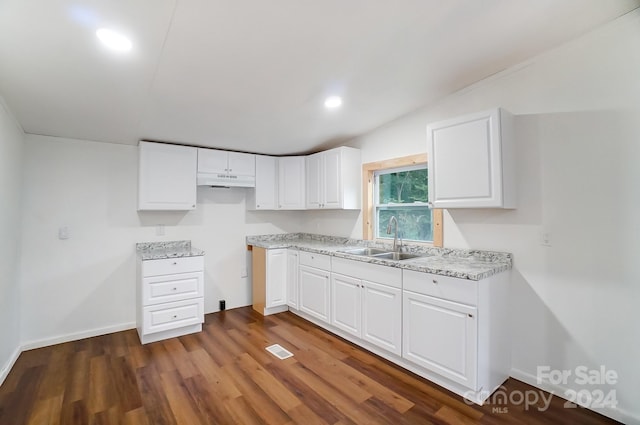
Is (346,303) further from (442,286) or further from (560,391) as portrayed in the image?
(560,391)

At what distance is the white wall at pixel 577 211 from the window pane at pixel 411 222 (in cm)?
62

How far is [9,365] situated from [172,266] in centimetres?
144

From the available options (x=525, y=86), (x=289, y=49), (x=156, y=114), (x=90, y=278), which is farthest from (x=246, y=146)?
(x=525, y=86)

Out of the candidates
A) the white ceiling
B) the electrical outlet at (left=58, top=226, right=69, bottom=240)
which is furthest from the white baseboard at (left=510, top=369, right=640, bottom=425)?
the electrical outlet at (left=58, top=226, right=69, bottom=240)

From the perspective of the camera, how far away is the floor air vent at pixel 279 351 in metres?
2.81

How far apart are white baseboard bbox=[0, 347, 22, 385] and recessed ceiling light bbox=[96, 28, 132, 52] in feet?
8.59

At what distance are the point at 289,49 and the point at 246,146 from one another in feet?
6.62

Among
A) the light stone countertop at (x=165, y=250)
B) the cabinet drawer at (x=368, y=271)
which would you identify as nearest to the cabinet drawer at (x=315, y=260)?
the cabinet drawer at (x=368, y=271)

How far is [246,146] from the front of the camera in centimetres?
391

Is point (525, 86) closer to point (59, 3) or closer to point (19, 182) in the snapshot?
point (59, 3)

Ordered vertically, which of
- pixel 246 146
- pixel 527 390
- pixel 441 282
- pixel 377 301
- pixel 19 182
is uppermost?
pixel 246 146

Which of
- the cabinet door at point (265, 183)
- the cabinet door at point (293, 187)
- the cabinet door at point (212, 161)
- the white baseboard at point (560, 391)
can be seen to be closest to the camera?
the white baseboard at point (560, 391)

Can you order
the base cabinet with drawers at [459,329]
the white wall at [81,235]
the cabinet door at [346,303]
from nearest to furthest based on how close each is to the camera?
1. the base cabinet with drawers at [459,329]
2. the cabinet door at [346,303]
3. the white wall at [81,235]

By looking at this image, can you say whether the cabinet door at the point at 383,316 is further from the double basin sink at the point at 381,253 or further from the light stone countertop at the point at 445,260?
the double basin sink at the point at 381,253
